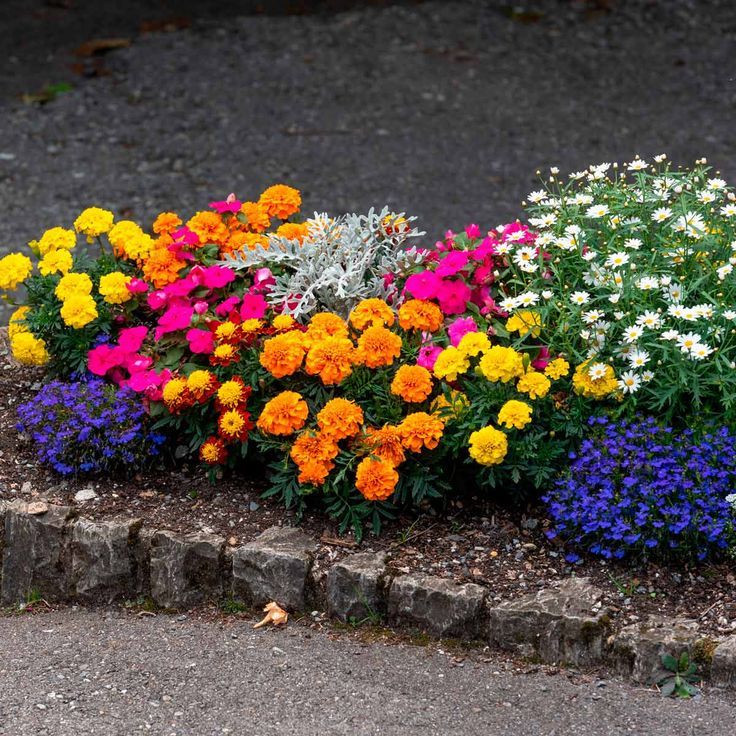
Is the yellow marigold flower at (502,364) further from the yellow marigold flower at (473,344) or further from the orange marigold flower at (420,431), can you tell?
the orange marigold flower at (420,431)

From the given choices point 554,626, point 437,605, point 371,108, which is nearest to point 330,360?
point 437,605

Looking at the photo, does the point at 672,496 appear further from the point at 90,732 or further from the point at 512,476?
the point at 90,732

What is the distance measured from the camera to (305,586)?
362 cm

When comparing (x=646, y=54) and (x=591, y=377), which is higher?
(x=646, y=54)

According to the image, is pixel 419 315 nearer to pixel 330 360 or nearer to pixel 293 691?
pixel 330 360

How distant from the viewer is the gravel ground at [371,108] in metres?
7.16

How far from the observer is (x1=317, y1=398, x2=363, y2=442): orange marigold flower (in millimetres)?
3742

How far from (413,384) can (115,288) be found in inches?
47.5

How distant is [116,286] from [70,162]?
3468mm

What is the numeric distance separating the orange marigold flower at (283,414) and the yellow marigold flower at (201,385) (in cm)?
23

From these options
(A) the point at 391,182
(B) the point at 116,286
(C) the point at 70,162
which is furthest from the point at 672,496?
(C) the point at 70,162

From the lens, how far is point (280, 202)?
15.4 feet

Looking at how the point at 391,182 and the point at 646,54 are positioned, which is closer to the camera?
the point at 391,182

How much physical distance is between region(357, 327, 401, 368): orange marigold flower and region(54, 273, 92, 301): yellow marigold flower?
1.08 meters
